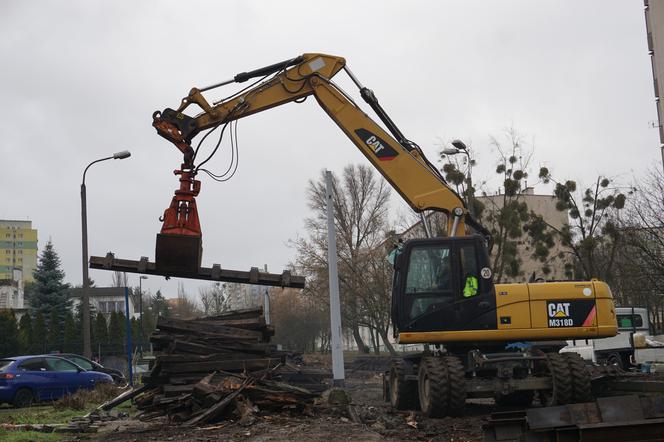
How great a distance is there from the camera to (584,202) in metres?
37.7

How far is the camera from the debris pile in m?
12.6

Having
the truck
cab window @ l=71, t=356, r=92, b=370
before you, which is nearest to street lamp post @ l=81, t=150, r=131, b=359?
cab window @ l=71, t=356, r=92, b=370

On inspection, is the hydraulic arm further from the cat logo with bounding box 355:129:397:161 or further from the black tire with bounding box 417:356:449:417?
the black tire with bounding box 417:356:449:417

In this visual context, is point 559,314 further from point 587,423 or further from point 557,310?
point 587,423

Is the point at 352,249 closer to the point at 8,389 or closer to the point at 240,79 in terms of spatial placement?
the point at 8,389

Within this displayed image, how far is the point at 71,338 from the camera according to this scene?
162ft

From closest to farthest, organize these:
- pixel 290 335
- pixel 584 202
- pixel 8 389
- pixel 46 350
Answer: pixel 8 389 < pixel 584 202 < pixel 46 350 < pixel 290 335

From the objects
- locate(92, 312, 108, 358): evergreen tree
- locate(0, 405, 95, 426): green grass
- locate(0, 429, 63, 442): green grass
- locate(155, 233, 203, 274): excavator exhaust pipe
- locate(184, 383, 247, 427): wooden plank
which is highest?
locate(155, 233, 203, 274): excavator exhaust pipe

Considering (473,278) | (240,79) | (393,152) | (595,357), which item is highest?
(240,79)

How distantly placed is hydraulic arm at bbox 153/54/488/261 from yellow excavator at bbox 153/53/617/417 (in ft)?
0.07

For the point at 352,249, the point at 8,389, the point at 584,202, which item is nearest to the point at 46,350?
the point at 352,249

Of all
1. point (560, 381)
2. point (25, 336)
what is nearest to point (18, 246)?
point (25, 336)

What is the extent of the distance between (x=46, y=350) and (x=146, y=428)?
122ft

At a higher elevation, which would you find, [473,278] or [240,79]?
[240,79]
